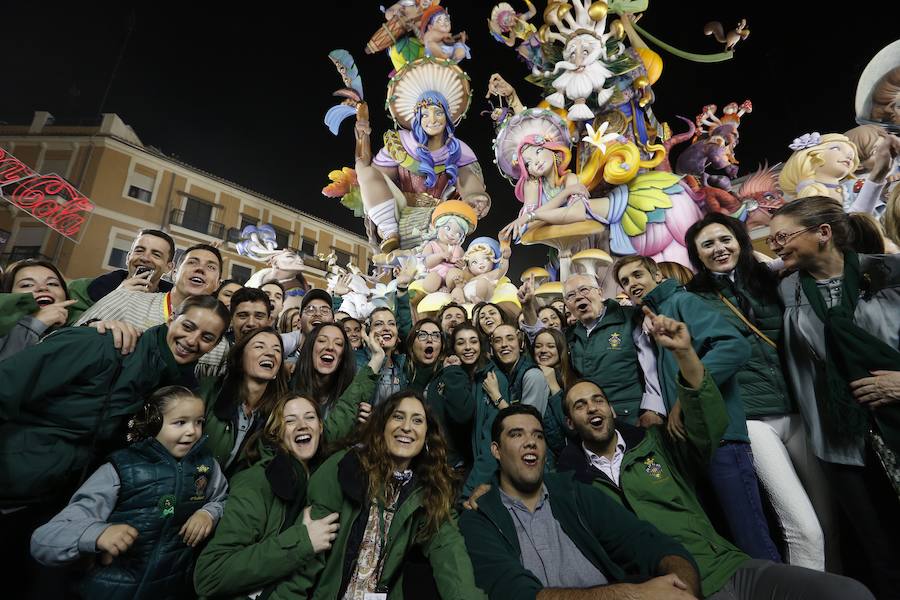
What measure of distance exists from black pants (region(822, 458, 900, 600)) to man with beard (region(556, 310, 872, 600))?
482 mm

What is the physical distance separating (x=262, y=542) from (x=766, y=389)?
2464mm

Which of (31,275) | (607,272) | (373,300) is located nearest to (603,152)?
(607,272)

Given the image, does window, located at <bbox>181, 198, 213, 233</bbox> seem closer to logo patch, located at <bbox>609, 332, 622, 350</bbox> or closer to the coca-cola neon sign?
the coca-cola neon sign

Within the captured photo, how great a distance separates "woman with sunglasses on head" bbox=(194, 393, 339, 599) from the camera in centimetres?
166

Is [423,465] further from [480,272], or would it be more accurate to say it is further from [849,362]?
[480,272]

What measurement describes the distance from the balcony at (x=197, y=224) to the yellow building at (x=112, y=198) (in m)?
0.04

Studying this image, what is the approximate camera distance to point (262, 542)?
5.65ft

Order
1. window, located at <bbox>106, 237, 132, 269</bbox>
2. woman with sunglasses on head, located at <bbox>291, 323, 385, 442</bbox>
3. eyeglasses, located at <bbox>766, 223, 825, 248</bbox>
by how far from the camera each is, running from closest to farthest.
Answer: eyeglasses, located at <bbox>766, 223, 825, 248</bbox>, woman with sunglasses on head, located at <bbox>291, 323, 385, 442</bbox>, window, located at <bbox>106, 237, 132, 269</bbox>

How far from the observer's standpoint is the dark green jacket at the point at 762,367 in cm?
210

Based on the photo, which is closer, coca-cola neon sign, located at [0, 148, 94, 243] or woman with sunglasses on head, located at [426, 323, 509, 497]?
woman with sunglasses on head, located at [426, 323, 509, 497]

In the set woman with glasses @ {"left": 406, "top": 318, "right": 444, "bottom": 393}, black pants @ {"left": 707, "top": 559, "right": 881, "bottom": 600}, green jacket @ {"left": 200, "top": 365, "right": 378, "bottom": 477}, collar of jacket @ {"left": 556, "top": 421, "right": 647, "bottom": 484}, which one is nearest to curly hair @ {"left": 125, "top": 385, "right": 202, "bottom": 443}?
green jacket @ {"left": 200, "top": 365, "right": 378, "bottom": 477}

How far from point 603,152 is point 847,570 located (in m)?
5.73

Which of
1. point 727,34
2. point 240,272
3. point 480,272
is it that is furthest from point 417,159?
point 240,272

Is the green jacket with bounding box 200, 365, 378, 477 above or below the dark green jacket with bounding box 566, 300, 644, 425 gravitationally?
below
